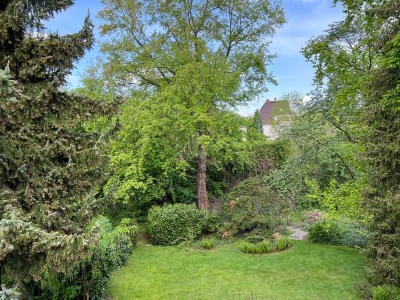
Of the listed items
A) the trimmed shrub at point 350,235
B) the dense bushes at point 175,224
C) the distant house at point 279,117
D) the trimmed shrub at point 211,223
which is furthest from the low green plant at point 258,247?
the distant house at point 279,117

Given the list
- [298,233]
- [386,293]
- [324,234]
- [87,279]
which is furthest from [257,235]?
[87,279]

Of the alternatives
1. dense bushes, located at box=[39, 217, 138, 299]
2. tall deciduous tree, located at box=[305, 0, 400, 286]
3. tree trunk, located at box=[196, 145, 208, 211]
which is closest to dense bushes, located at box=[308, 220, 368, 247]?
tall deciduous tree, located at box=[305, 0, 400, 286]

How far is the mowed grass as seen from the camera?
7.96 m

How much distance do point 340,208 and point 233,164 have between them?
9.05m

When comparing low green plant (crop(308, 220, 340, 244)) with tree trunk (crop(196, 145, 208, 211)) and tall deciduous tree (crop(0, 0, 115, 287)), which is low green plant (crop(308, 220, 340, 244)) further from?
tall deciduous tree (crop(0, 0, 115, 287))

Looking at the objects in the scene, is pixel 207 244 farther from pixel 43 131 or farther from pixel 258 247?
pixel 43 131

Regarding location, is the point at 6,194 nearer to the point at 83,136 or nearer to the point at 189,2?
the point at 83,136

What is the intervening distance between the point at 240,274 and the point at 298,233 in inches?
191

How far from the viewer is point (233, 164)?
17266mm

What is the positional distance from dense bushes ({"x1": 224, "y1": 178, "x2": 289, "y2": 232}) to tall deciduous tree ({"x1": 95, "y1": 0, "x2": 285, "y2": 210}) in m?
2.13

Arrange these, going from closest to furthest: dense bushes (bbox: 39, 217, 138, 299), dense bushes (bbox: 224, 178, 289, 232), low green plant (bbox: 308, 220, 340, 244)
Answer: dense bushes (bbox: 39, 217, 138, 299) → low green plant (bbox: 308, 220, 340, 244) → dense bushes (bbox: 224, 178, 289, 232)

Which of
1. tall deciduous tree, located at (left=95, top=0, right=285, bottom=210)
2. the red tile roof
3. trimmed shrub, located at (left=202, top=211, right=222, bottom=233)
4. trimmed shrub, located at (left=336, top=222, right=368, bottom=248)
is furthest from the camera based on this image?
the red tile roof

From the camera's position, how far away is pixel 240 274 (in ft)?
30.2

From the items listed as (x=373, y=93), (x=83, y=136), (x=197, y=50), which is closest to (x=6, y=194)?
(x=83, y=136)
